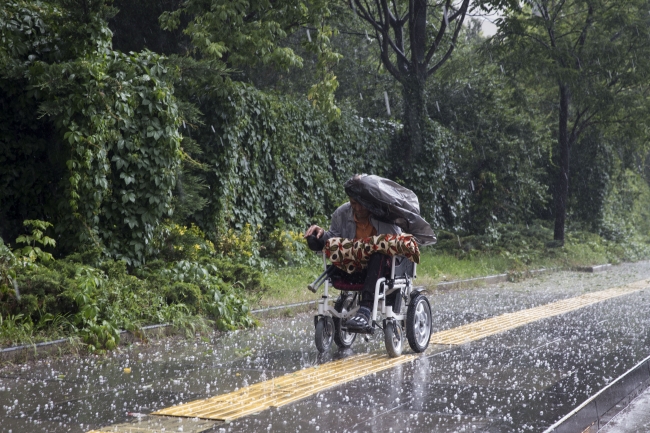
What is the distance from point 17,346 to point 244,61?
10007mm

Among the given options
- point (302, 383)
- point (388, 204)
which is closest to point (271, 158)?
point (388, 204)

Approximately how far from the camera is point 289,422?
4.72 m

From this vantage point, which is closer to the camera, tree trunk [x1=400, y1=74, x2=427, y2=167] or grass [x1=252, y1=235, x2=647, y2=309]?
grass [x1=252, y1=235, x2=647, y2=309]

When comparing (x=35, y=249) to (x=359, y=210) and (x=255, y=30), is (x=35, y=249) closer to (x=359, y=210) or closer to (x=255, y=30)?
(x=359, y=210)

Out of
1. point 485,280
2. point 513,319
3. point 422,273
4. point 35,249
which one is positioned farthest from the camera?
point 485,280

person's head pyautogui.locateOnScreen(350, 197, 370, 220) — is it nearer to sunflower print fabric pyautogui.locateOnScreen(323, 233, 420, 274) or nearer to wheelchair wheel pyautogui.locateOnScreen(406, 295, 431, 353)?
sunflower print fabric pyautogui.locateOnScreen(323, 233, 420, 274)

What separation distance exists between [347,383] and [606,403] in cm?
A: 201

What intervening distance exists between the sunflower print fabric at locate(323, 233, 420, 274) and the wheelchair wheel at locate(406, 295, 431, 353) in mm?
536

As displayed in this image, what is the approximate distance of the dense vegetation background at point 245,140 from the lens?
932cm

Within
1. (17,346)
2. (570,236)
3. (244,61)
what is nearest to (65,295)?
(17,346)

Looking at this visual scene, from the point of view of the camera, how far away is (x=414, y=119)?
20719mm

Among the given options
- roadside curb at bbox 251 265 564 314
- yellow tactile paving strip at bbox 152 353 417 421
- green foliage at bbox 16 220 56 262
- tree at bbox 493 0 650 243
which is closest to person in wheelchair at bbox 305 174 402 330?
yellow tactile paving strip at bbox 152 353 417 421

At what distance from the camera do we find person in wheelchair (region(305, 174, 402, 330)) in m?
6.98

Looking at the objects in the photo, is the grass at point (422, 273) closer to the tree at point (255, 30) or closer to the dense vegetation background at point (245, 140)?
the dense vegetation background at point (245, 140)
